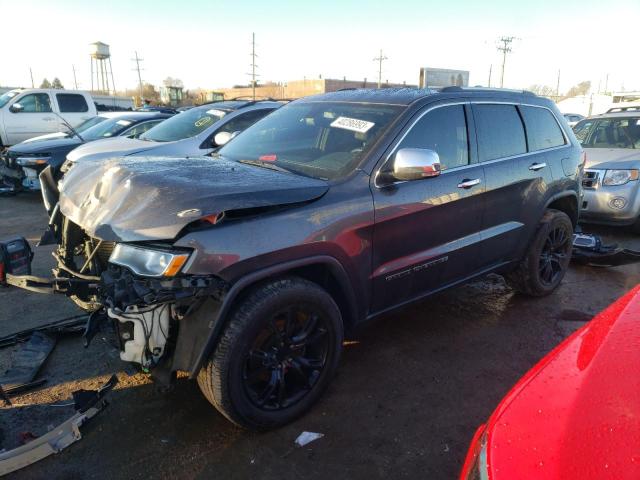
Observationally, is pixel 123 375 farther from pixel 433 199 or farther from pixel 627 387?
pixel 627 387

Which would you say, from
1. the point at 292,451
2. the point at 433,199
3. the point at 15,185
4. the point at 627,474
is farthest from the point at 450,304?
the point at 15,185

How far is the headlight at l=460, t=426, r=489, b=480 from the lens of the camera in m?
1.40

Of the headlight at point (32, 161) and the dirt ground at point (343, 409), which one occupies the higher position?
the headlight at point (32, 161)

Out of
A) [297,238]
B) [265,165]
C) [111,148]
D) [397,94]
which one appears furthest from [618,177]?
[111,148]

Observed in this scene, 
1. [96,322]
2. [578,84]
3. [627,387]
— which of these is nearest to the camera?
[627,387]

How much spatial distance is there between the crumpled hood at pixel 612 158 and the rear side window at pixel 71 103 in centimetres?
1270

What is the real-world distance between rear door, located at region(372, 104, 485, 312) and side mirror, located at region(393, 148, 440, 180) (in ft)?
0.38

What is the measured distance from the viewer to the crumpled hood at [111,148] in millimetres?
6071

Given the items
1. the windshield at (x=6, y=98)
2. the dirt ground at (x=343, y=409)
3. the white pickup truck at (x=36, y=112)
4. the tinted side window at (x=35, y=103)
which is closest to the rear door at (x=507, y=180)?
the dirt ground at (x=343, y=409)

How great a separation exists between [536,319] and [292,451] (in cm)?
267

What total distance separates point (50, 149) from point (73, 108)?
629 centimetres

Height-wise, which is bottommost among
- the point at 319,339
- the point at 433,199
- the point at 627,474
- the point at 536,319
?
the point at 536,319

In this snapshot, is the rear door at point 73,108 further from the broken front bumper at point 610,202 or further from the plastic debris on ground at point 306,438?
the plastic debris on ground at point 306,438

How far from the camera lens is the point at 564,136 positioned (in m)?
4.50
